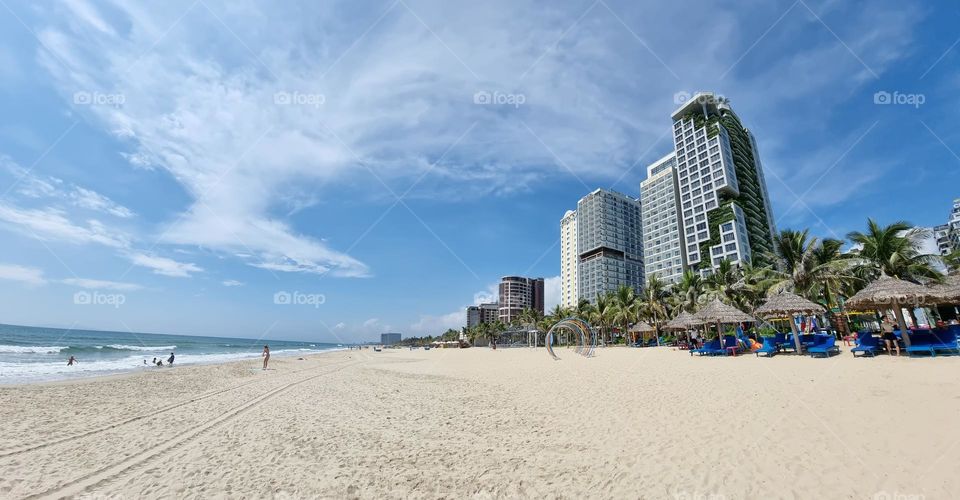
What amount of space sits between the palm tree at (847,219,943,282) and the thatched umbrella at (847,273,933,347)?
10568mm

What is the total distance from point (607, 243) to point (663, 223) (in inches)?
764

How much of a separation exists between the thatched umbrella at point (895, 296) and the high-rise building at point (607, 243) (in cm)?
8856

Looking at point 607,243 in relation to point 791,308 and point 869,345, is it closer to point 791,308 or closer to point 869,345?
point 791,308

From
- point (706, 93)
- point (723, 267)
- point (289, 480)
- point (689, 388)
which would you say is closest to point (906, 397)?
point (689, 388)

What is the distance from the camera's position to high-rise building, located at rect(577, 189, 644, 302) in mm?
104688

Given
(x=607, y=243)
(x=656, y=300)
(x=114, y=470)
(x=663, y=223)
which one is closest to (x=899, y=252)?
(x=656, y=300)

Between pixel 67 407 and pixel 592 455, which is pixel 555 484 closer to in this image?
pixel 592 455

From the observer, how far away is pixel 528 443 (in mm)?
6359

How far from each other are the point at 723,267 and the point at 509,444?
124 ft

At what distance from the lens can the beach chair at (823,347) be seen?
15.1 m

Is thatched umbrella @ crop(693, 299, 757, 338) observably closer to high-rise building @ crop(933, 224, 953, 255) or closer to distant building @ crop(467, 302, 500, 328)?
high-rise building @ crop(933, 224, 953, 255)

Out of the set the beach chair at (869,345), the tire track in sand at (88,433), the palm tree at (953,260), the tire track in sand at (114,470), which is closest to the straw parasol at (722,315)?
the beach chair at (869,345)

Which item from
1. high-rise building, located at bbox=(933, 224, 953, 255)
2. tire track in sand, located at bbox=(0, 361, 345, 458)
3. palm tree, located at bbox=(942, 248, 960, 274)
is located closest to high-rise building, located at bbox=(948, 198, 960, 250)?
high-rise building, located at bbox=(933, 224, 953, 255)

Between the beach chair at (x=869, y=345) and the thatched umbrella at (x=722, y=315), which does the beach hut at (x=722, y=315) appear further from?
the beach chair at (x=869, y=345)
